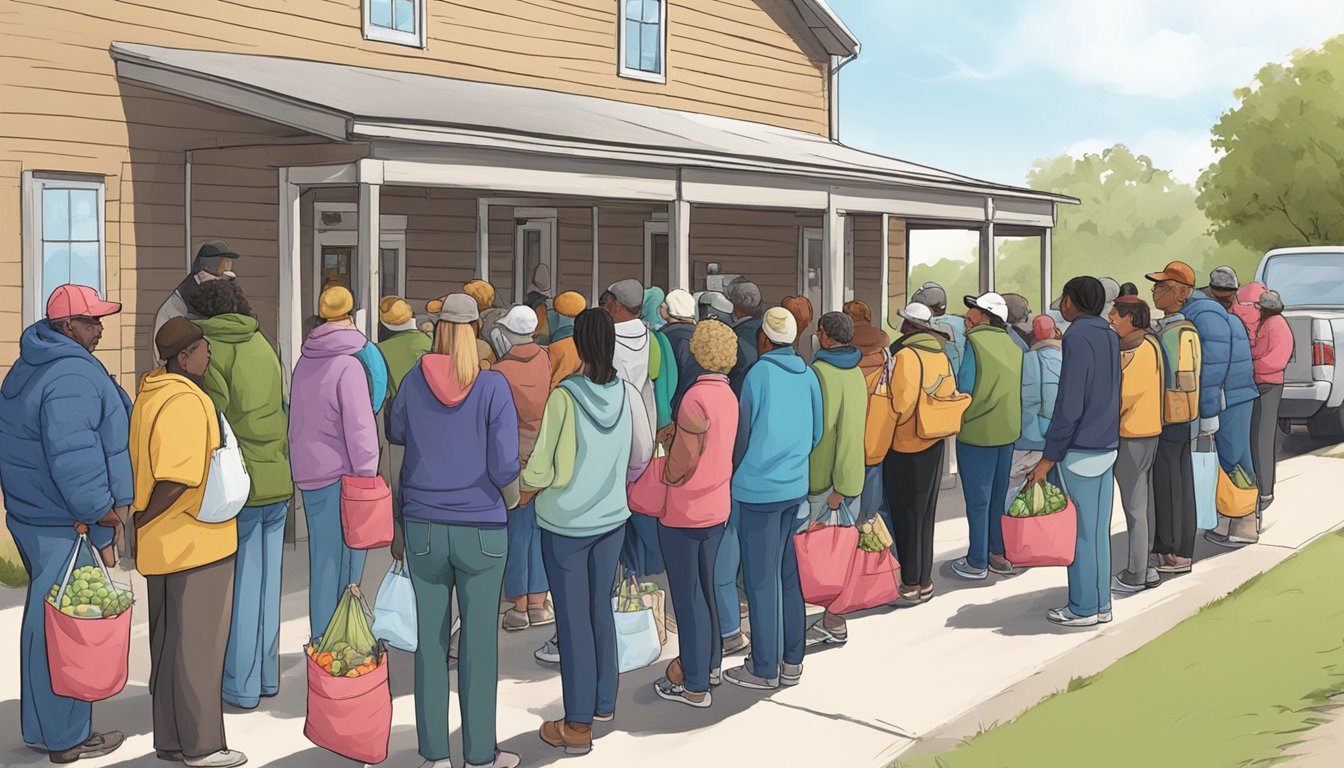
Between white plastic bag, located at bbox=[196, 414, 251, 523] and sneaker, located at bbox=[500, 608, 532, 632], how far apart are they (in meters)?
2.67

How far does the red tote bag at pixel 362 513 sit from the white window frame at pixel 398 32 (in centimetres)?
779

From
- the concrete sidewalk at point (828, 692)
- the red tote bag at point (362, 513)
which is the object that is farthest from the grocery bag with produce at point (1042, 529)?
the red tote bag at point (362, 513)

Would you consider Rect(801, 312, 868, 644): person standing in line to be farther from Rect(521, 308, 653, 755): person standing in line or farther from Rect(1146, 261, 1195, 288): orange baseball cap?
Rect(1146, 261, 1195, 288): orange baseball cap

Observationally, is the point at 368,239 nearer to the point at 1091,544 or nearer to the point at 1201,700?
the point at 1091,544

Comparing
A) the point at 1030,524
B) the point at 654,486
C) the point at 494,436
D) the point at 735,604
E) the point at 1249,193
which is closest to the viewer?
the point at 494,436

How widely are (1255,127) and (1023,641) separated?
134ft

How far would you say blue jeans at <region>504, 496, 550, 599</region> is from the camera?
7727mm

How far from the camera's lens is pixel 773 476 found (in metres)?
6.43

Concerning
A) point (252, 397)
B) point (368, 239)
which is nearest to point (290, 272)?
point (368, 239)

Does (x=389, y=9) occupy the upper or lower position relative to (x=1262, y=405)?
upper

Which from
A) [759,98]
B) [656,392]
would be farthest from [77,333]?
[759,98]

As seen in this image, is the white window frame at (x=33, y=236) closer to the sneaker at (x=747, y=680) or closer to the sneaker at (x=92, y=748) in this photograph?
the sneaker at (x=92, y=748)

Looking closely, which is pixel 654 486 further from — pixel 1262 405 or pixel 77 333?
pixel 1262 405

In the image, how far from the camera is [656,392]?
8.09 metres
